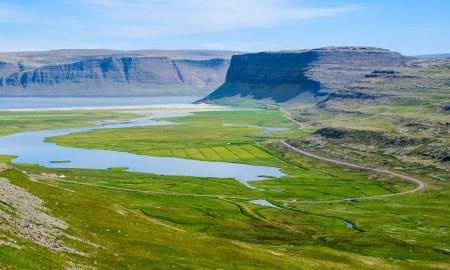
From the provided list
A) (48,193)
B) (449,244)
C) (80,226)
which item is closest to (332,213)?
(449,244)

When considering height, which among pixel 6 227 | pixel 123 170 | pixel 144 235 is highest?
pixel 6 227

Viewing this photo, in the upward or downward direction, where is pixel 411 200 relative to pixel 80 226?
downward

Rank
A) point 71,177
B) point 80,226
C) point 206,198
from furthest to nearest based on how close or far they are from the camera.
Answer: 1. point 71,177
2. point 206,198
3. point 80,226

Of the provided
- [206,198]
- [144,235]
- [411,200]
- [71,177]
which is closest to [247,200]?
[206,198]

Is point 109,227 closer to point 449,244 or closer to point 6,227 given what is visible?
point 6,227

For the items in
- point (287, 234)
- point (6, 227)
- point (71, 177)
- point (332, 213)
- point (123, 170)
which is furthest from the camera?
point (123, 170)

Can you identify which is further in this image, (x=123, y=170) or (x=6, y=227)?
(x=123, y=170)
